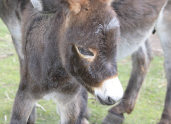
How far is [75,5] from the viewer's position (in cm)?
263

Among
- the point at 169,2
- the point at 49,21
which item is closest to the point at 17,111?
the point at 49,21

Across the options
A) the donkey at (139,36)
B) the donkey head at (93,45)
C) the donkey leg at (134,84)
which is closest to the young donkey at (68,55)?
the donkey head at (93,45)

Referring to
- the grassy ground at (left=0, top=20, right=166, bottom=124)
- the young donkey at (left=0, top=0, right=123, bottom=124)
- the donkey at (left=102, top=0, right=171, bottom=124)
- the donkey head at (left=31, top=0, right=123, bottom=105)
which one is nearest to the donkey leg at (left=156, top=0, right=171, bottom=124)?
the donkey at (left=102, top=0, right=171, bottom=124)

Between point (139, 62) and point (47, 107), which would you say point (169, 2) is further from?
point (47, 107)

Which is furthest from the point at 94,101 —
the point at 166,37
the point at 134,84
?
the point at 166,37

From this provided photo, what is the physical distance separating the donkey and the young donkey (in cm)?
101

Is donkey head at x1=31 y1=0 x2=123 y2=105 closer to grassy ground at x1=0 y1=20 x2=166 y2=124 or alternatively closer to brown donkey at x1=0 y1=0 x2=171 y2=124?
brown donkey at x1=0 y1=0 x2=171 y2=124

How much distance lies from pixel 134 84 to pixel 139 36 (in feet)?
2.92

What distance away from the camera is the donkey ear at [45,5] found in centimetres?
269

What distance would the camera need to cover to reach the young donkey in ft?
8.19

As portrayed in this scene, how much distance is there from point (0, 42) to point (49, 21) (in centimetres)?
453

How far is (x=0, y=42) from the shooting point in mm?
7273

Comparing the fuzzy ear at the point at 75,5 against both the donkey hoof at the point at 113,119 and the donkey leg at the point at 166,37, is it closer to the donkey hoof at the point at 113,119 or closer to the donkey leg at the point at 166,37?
the donkey leg at the point at 166,37

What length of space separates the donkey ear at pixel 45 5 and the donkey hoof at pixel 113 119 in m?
2.12
